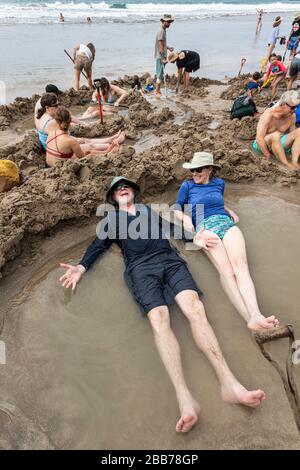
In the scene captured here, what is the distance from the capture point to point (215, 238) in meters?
3.41

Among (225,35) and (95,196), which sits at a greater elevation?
(225,35)

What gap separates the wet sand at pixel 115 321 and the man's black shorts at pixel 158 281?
6.9 inches

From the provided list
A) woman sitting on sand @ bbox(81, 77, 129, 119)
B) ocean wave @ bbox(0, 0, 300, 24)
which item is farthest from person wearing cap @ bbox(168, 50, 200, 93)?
ocean wave @ bbox(0, 0, 300, 24)

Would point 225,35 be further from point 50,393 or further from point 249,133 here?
point 50,393

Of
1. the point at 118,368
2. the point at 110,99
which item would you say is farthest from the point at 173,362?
the point at 110,99

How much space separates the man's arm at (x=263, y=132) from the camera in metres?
5.16

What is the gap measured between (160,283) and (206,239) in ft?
2.51

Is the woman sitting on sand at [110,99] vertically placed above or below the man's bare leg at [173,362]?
above

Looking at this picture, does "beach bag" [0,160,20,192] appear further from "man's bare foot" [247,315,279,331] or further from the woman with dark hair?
"man's bare foot" [247,315,279,331]

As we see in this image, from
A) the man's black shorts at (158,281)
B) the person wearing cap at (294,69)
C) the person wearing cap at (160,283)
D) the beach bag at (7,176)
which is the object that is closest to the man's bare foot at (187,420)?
the person wearing cap at (160,283)

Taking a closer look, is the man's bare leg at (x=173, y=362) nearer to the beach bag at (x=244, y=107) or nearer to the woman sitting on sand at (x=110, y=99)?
the beach bag at (x=244, y=107)

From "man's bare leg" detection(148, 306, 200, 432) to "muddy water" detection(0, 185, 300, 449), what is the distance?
0.12 metres

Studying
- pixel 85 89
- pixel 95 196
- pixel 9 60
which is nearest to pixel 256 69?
pixel 85 89

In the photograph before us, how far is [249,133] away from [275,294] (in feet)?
13.4
